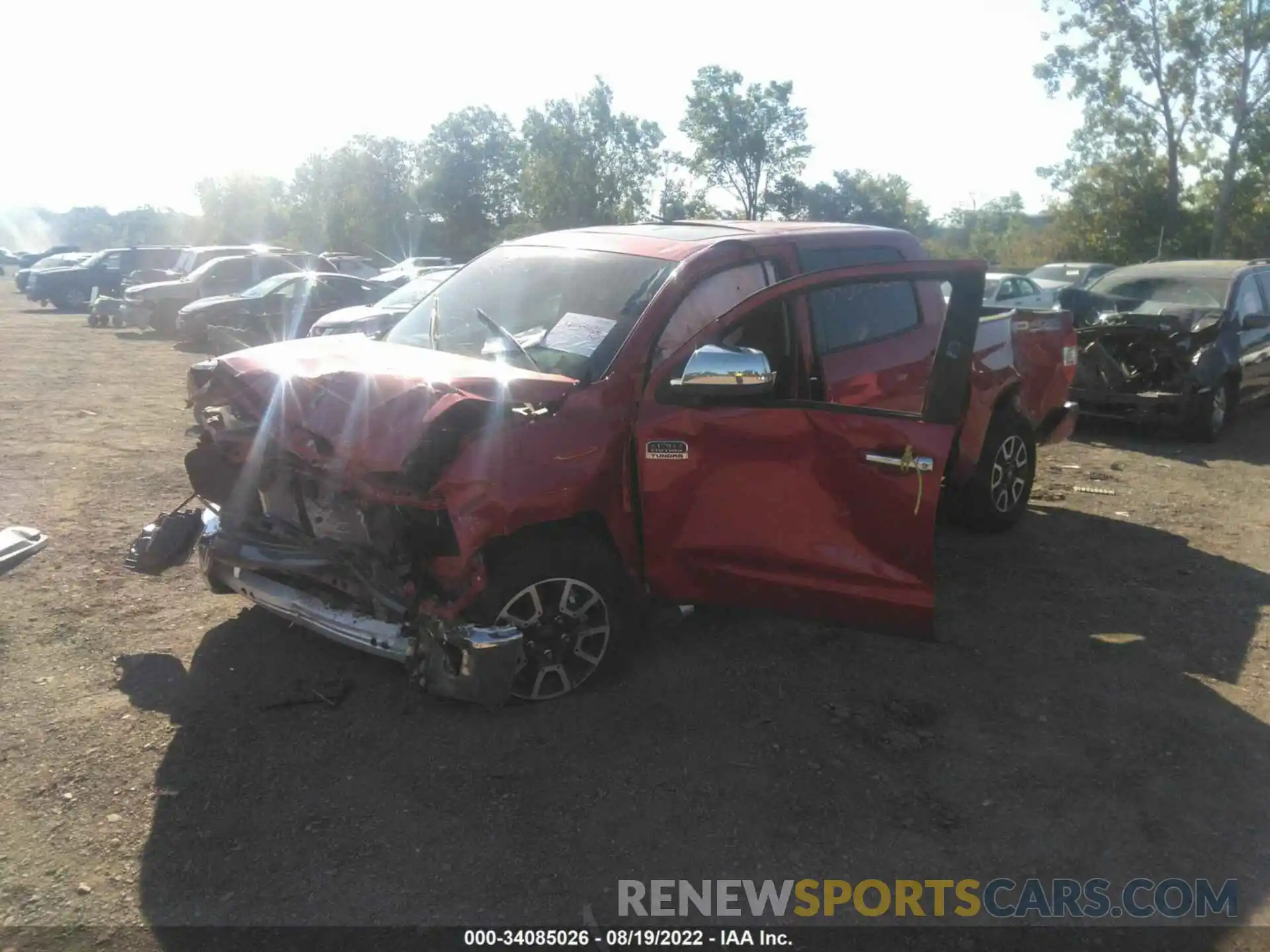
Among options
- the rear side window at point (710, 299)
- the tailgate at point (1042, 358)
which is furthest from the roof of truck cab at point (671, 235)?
the tailgate at point (1042, 358)

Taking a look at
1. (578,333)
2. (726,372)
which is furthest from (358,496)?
(726,372)

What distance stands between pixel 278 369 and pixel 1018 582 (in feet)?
13.6

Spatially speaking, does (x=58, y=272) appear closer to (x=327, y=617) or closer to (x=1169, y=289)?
(x=1169, y=289)

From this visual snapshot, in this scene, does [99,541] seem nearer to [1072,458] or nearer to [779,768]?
[779,768]

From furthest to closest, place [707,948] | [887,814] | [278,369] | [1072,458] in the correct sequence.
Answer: [1072,458] → [278,369] → [887,814] → [707,948]

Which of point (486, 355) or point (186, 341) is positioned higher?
point (486, 355)

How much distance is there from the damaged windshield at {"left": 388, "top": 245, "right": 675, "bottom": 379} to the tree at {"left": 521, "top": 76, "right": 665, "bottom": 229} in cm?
4551

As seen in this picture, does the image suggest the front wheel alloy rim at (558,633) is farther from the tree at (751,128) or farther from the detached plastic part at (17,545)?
the tree at (751,128)

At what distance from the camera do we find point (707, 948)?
9.45 feet

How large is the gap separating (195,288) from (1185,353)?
701 inches

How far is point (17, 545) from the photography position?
17.1ft

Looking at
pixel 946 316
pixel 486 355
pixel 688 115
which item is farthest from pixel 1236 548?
pixel 688 115

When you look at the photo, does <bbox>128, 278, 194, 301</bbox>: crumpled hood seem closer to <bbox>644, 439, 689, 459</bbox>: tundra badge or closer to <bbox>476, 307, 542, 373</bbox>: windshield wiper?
<bbox>476, 307, 542, 373</bbox>: windshield wiper

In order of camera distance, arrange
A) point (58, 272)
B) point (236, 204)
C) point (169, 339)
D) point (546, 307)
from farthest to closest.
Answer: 1. point (236, 204)
2. point (58, 272)
3. point (169, 339)
4. point (546, 307)
